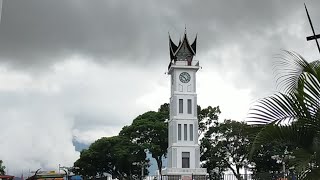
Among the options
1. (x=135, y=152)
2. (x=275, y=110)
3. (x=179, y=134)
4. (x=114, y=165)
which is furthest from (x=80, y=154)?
(x=275, y=110)

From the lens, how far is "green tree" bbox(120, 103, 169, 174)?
4910 cm

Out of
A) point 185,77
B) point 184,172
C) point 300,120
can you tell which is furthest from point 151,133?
point 300,120

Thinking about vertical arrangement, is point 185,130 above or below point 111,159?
above

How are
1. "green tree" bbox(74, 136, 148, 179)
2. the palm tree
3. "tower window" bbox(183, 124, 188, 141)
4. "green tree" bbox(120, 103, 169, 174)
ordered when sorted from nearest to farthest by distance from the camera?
1. the palm tree
2. "tower window" bbox(183, 124, 188, 141)
3. "green tree" bbox(74, 136, 148, 179)
4. "green tree" bbox(120, 103, 169, 174)

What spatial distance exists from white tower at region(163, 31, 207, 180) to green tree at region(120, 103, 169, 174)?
272 centimetres

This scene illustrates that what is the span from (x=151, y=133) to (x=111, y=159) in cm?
496

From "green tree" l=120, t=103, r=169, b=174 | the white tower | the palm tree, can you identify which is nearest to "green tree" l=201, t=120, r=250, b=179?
the white tower

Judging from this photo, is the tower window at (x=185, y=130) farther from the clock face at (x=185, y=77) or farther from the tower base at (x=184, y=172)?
the clock face at (x=185, y=77)

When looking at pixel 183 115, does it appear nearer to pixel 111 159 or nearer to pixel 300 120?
pixel 111 159

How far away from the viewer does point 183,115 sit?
46.7 m

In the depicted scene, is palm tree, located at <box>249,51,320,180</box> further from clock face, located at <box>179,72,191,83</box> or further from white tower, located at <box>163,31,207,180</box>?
clock face, located at <box>179,72,191,83</box>

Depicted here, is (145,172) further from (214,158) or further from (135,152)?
(214,158)

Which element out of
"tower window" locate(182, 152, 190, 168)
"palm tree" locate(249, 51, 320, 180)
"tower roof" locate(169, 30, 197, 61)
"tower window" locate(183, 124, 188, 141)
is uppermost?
"tower roof" locate(169, 30, 197, 61)

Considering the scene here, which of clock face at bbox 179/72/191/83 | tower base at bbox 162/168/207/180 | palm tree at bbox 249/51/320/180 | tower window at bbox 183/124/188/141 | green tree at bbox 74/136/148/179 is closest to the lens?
palm tree at bbox 249/51/320/180
